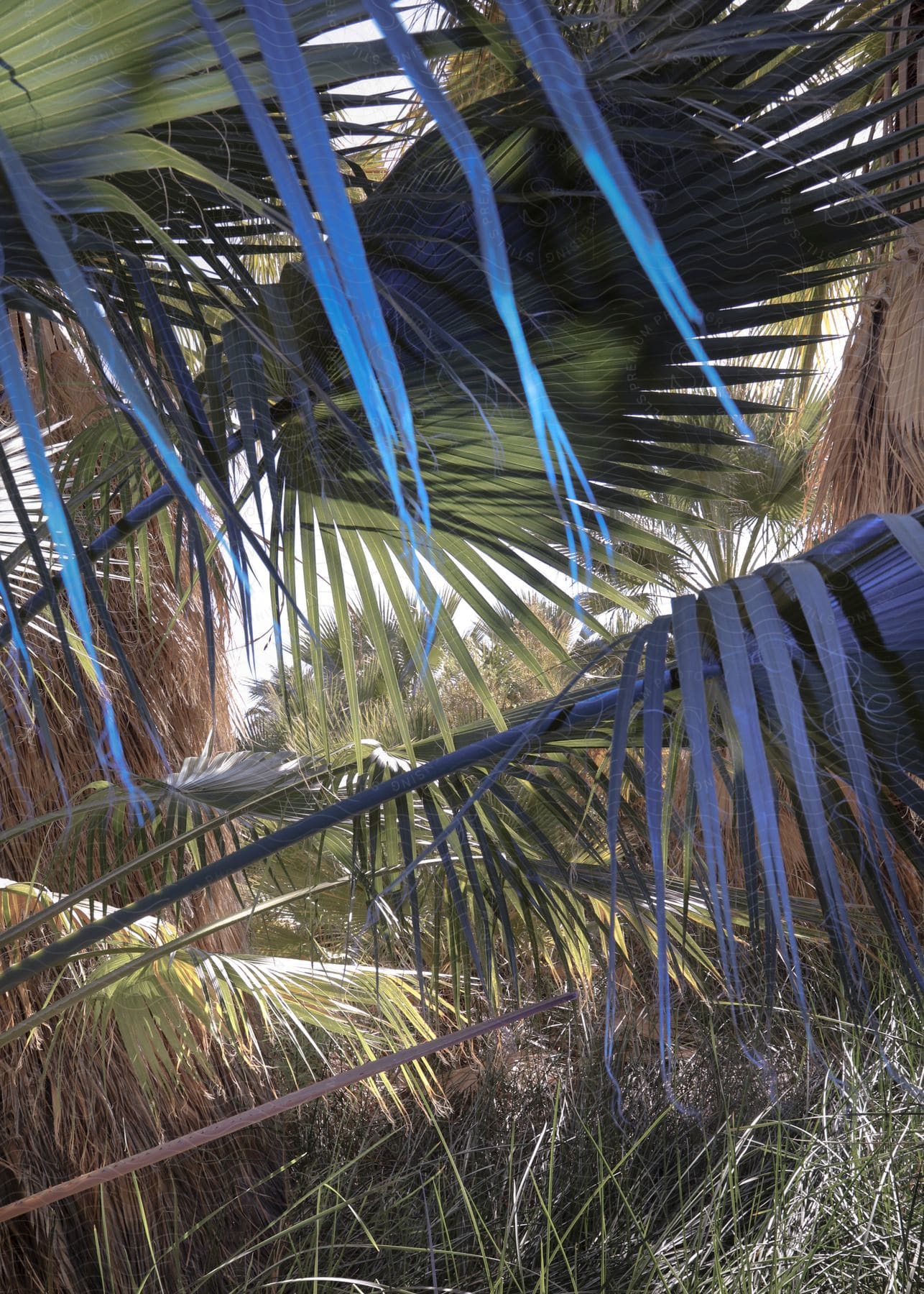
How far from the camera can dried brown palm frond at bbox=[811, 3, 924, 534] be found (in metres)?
1.51

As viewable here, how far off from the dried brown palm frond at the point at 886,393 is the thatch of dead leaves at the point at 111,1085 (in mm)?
1311

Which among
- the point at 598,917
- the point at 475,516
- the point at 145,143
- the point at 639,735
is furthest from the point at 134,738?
the point at 145,143

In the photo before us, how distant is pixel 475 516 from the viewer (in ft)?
3.62

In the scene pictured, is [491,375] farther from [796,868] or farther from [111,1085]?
[111,1085]

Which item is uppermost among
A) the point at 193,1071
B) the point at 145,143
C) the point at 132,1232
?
the point at 145,143

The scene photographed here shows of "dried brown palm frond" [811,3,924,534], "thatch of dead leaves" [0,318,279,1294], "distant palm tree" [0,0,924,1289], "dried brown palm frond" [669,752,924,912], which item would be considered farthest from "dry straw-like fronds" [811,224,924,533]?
"thatch of dead leaves" [0,318,279,1294]

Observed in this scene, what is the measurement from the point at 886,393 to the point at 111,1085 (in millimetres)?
2064

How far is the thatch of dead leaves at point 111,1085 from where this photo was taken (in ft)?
6.75

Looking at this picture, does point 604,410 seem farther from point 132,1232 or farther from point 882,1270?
point 132,1232

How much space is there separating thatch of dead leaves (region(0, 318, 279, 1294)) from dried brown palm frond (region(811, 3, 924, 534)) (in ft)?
4.30

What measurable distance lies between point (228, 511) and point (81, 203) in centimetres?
19

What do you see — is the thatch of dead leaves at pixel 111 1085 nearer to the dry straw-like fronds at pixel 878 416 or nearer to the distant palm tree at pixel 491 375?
the distant palm tree at pixel 491 375

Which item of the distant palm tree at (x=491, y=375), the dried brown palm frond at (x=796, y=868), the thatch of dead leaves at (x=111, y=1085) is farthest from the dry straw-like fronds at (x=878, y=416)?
the thatch of dead leaves at (x=111, y=1085)

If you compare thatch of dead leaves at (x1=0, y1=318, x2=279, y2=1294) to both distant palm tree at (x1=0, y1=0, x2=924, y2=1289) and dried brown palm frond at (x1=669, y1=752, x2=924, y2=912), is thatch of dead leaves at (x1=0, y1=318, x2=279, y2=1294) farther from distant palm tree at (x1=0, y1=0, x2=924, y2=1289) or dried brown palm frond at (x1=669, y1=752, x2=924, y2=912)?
dried brown palm frond at (x1=669, y1=752, x2=924, y2=912)
